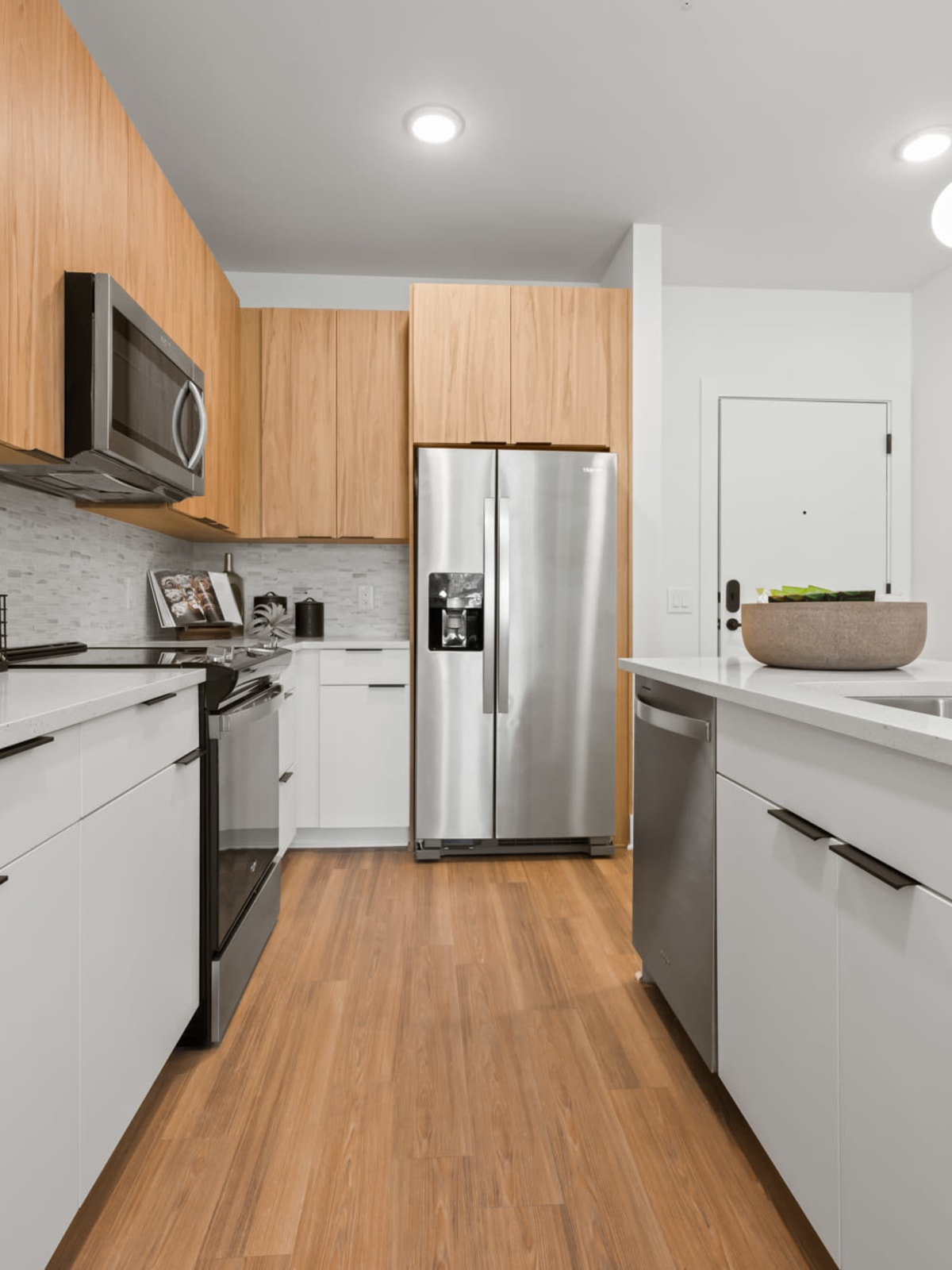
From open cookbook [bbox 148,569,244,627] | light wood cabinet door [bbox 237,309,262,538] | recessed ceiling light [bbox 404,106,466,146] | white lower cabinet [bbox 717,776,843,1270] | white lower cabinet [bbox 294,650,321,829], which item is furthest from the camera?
light wood cabinet door [bbox 237,309,262,538]

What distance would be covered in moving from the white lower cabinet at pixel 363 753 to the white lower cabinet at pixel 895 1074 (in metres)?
2.42

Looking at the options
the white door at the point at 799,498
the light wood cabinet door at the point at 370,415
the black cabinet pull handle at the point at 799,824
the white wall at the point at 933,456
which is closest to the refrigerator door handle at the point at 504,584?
the light wood cabinet door at the point at 370,415

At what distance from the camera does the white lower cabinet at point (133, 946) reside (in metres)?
1.16

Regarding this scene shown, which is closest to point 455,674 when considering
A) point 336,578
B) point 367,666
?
point 367,666

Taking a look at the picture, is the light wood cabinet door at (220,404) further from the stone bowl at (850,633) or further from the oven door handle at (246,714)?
the stone bowl at (850,633)

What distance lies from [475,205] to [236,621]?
211 cm

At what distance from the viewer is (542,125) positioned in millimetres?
2621

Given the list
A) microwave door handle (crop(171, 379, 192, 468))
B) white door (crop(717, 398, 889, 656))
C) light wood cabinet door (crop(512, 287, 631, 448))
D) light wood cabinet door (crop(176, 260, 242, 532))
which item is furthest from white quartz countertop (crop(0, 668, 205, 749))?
white door (crop(717, 398, 889, 656))

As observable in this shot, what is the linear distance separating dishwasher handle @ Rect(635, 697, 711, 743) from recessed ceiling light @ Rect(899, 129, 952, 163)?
7.68 feet

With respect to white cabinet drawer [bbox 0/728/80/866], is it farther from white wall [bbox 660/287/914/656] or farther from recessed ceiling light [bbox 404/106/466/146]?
white wall [bbox 660/287/914/656]

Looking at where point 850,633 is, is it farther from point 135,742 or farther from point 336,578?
point 336,578

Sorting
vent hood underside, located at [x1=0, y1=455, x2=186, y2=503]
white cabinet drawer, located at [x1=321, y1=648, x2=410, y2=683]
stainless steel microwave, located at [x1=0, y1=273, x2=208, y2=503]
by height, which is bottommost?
white cabinet drawer, located at [x1=321, y1=648, x2=410, y2=683]

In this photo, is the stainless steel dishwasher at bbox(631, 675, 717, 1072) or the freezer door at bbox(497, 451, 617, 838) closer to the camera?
the stainless steel dishwasher at bbox(631, 675, 717, 1072)

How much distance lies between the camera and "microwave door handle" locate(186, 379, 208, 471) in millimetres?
2316
